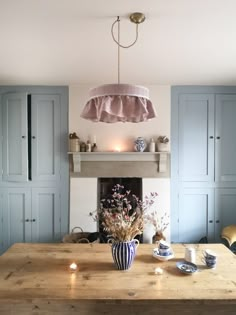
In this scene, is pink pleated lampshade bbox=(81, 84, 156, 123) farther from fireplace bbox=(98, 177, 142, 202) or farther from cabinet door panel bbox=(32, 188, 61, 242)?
cabinet door panel bbox=(32, 188, 61, 242)

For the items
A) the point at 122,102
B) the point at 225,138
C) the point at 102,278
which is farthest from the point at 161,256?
the point at 225,138

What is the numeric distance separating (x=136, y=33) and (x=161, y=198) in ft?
6.95

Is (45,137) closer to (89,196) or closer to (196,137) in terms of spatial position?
(89,196)

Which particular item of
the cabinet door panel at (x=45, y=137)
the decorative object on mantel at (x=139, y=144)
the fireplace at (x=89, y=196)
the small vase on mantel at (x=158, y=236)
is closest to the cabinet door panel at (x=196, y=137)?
the fireplace at (x=89, y=196)

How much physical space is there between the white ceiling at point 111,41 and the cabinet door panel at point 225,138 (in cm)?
37

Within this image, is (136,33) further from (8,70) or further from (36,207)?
(36,207)

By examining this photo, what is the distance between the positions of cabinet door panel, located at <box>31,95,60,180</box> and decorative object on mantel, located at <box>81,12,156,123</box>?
1.82 m

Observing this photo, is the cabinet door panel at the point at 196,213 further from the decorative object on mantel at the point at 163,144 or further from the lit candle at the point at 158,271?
the lit candle at the point at 158,271

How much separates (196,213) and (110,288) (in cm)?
233

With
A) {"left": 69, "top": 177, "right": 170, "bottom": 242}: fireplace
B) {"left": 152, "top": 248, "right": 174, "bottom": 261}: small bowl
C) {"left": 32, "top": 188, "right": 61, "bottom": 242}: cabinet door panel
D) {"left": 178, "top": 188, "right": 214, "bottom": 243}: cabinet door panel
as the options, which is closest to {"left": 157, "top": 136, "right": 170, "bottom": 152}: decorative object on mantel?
{"left": 69, "top": 177, "right": 170, "bottom": 242}: fireplace

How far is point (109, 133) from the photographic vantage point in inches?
132

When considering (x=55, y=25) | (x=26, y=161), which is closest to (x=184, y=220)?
(x=26, y=161)

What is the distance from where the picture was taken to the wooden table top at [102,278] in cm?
129

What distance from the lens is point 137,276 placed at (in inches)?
59.2
